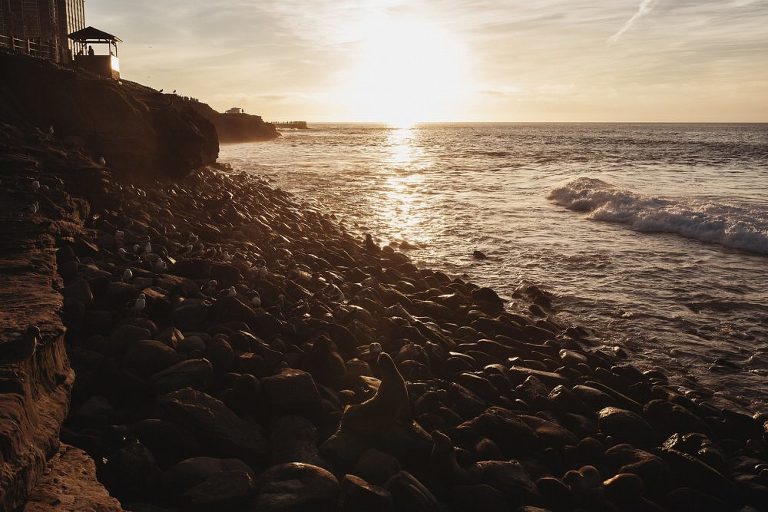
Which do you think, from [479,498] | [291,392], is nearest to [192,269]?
[291,392]

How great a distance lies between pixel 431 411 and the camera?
5223 millimetres

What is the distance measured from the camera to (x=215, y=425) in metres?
4.14

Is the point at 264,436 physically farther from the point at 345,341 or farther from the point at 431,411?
the point at 345,341

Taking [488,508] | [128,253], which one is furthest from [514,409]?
[128,253]

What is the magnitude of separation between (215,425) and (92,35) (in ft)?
79.0

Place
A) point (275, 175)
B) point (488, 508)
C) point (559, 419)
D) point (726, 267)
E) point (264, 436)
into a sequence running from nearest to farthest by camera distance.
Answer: point (488, 508)
point (264, 436)
point (559, 419)
point (726, 267)
point (275, 175)

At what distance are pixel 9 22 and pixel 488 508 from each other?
32.2 metres

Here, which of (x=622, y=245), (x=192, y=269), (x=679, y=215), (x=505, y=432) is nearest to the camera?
(x=505, y=432)

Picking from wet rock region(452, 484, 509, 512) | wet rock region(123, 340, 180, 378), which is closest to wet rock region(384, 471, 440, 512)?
wet rock region(452, 484, 509, 512)

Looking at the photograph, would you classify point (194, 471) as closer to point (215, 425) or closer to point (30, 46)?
point (215, 425)

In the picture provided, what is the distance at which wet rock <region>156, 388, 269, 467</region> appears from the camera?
4074 mm

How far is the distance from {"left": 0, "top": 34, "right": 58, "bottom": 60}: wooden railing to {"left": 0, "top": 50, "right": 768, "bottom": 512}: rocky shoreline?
11.1 metres

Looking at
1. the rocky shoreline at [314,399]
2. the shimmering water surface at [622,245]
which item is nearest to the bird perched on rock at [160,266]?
the rocky shoreline at [314,399]

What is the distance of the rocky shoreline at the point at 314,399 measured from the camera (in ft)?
12.1
